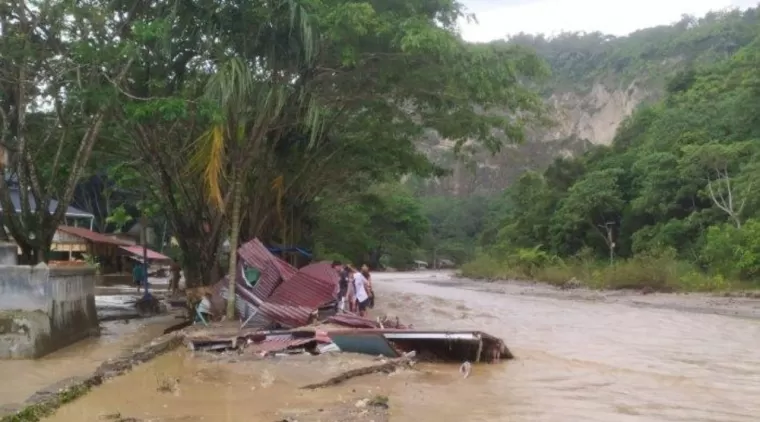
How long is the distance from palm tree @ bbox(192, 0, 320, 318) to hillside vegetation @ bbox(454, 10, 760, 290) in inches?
855

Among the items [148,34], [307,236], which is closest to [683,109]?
[307,236]

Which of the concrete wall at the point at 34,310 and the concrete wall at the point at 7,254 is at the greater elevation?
the concrete wall at the point at 7,254

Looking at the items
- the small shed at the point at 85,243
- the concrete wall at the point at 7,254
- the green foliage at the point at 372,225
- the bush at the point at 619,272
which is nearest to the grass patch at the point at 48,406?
the concrete wall at the point at 7,254

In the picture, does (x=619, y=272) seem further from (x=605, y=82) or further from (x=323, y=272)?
(x=605, y=82)

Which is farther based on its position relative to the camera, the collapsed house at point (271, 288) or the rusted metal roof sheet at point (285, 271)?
the rusted metal roof sheet at point (285, 271)

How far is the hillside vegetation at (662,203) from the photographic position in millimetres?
34625

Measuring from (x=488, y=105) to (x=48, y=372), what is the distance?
39.2 feet

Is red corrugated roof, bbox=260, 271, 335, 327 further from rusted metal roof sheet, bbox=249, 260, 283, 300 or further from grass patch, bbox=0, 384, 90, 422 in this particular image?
grass patch, bbox=0, 384, 90, 422

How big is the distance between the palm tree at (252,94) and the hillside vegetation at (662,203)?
71.2 ft

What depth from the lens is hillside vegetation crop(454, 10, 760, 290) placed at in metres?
34.6

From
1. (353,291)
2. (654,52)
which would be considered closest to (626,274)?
(353,291)

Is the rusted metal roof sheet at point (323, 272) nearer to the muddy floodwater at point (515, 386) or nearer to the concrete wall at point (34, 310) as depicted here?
the muddy floodwater at point (515, 386)

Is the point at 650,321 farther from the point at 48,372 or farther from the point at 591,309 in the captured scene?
the point at 48,372

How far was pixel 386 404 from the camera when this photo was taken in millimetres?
8906
